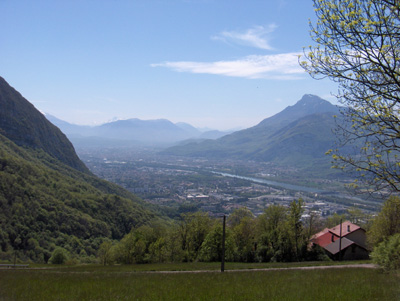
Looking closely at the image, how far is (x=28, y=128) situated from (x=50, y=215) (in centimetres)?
9526

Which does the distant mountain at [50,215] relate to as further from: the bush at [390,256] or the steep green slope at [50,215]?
the bush at [390,256]

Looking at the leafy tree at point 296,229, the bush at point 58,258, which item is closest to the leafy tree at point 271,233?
the leafy tree at point 296,229

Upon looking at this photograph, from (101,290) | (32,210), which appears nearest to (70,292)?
(101,290)

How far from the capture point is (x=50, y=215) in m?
70.8

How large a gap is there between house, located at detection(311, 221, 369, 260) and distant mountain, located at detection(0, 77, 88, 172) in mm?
142637

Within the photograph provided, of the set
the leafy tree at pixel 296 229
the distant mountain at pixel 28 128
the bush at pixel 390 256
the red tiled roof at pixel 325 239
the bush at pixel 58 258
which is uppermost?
the distant mountain at pixel 28 128

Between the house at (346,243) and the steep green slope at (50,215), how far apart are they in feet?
173

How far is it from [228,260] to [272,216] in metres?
9.31

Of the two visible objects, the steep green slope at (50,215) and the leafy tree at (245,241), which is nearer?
the leafy tree at (245,241)

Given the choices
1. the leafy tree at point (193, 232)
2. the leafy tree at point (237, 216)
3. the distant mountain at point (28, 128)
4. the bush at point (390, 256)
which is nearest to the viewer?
the bush at point (390, 256)

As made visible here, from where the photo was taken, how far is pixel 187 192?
16425 cm

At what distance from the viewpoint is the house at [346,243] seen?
39.8 metres

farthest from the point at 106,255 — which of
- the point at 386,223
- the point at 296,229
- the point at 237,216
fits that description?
the point at 386,223

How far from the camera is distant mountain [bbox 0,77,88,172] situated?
138375mm
